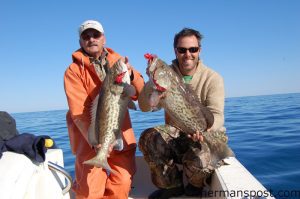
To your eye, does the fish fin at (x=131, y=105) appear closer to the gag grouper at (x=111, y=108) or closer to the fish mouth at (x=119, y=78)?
the gag grouper at (x=111, y=108)

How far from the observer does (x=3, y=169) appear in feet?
8.17

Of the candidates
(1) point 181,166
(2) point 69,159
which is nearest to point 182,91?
(1) point 181,166

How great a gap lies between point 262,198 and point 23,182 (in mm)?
2139

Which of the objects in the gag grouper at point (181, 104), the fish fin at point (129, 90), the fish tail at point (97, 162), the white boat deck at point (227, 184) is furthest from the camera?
the fish fin at point (129, 90)

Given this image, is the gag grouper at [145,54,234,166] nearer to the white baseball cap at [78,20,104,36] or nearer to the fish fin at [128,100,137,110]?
the fish fin at [128,100,137,110]

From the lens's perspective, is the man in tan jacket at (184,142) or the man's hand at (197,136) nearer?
the man's hand at (197,136)

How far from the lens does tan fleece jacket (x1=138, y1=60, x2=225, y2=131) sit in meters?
Answer: 4.27

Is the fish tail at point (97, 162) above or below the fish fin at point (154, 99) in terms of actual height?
below

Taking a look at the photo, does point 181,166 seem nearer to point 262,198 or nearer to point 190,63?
point 190,63

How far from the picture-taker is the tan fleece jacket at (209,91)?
427cm

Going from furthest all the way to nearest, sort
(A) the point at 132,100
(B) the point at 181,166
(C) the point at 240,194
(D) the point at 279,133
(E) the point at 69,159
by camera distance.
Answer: (D) the point at 279,133 < (E) the point at 69,159 < (B) the point at 181,166 < (A) the point at 132,100 < (C) the point at 240,194

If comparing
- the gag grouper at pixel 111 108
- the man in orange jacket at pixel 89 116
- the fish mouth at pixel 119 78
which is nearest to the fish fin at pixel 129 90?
the gag grouper at pixel 111 108

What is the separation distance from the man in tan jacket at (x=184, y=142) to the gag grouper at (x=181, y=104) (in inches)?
10.0

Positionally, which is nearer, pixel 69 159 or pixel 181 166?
pixel 181 166
